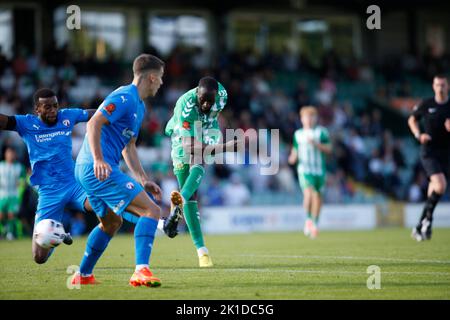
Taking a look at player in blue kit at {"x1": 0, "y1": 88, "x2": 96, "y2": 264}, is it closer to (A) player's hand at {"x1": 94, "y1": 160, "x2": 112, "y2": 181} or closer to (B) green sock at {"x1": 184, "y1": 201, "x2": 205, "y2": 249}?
(B) green sock at {"x1": 184, "y1": 201, "x2": 205, "y2": 249}

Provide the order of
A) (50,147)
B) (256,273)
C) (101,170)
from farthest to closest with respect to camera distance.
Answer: (50,147)
(256,273)
(101,170)

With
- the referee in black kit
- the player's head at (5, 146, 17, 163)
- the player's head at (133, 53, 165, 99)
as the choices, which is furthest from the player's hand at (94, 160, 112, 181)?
the player's head at (5, 146, 17, 163)

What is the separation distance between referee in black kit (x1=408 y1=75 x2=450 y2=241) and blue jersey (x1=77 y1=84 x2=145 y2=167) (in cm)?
765

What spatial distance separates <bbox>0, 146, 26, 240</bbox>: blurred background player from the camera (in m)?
20.4

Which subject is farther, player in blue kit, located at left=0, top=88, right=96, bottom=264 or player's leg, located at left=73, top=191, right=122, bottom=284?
player in blue kit, located at left=0, top=88, right=96, bottom=264

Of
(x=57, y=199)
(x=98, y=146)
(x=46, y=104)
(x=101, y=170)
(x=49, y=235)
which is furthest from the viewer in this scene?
(x=57, y=199)

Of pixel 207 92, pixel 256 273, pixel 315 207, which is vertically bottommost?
pixel 315 207

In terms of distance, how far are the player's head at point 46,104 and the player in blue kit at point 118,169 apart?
249 cm

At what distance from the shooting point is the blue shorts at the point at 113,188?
7949 millimetres

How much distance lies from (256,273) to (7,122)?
3769 millimetres

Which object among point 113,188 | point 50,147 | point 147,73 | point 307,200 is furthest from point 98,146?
point 307,200

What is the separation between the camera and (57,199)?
35.0 feet

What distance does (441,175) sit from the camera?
1458 centimetres

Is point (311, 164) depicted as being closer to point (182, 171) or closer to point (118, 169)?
point (182, 171)
